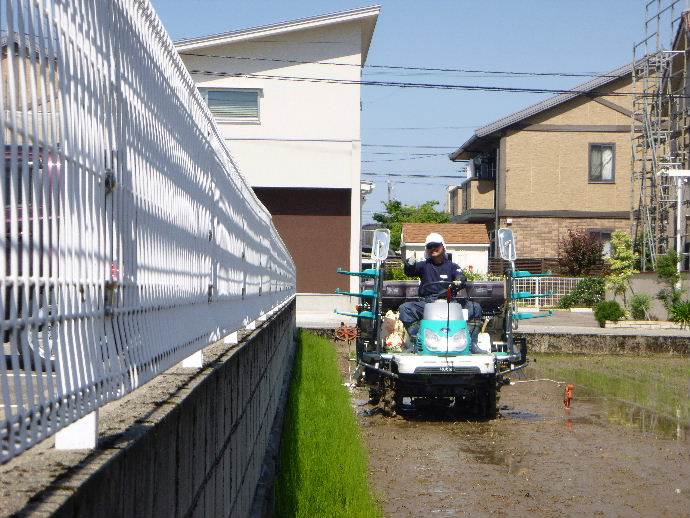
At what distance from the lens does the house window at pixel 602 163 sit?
4759cm

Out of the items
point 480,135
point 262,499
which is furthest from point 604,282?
point 262,499

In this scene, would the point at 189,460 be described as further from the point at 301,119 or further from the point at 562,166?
the point at 562,166

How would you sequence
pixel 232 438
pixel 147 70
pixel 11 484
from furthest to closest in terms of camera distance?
pixel 232 438 < pixel 147 70 < pixel 11 484

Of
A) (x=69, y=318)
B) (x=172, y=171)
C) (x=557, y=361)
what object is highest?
(x=172, y=171)

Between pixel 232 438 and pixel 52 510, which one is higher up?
pixel 52 510

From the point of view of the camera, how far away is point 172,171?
15.2 feet

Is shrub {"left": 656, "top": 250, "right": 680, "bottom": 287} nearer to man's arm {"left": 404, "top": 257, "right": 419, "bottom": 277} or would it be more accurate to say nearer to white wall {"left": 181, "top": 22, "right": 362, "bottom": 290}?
white wall {"left": 181, "top": 22, "right": 362, "bottom": 290}

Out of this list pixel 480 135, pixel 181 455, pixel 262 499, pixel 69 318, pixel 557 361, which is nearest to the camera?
pixel 69 318

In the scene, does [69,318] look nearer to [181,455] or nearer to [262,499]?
[181,455]

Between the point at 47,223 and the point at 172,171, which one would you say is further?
the point at 172,171

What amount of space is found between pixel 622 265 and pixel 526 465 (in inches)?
1154

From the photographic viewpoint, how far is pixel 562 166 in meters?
48.0

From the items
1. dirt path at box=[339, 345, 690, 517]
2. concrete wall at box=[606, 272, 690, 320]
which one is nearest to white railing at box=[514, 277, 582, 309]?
concrete wall at box=[606, 272, 690, 320]

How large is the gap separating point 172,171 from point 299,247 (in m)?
29.0
